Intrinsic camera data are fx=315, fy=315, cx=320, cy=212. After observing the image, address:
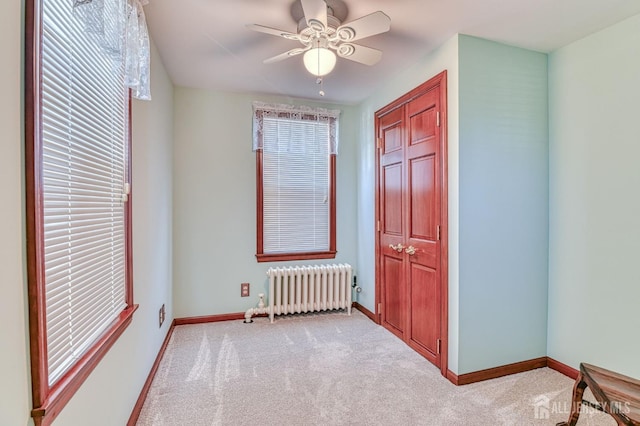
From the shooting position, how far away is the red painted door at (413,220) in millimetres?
2406

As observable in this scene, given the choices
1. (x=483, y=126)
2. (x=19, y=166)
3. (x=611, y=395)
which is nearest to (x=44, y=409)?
(x=19, y=166)

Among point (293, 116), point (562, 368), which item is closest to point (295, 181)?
point (293, 116)

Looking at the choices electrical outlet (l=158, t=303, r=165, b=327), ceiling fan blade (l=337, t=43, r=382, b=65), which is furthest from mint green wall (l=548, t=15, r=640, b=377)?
electrical outlet (l=158, t=303, r=165, b=327)

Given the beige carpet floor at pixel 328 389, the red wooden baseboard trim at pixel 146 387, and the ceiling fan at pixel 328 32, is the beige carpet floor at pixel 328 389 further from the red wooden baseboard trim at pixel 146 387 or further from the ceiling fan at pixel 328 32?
the ceiling fan at pixel 328 32

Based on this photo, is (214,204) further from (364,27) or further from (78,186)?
(364,27)

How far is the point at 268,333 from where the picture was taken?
3.07 m

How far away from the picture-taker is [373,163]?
134 inches

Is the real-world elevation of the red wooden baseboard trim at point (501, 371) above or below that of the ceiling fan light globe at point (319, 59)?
below

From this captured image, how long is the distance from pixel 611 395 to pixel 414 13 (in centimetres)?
221

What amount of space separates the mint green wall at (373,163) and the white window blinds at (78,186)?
2054mm

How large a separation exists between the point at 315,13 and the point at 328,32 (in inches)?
9.7

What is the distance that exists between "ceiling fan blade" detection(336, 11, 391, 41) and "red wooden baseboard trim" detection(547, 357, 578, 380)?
264cm

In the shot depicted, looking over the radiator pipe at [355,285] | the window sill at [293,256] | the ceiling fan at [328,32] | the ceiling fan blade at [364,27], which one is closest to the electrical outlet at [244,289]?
the window sill at [293,256]

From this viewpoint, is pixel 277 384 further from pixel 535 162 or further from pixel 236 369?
pixel 535 162
